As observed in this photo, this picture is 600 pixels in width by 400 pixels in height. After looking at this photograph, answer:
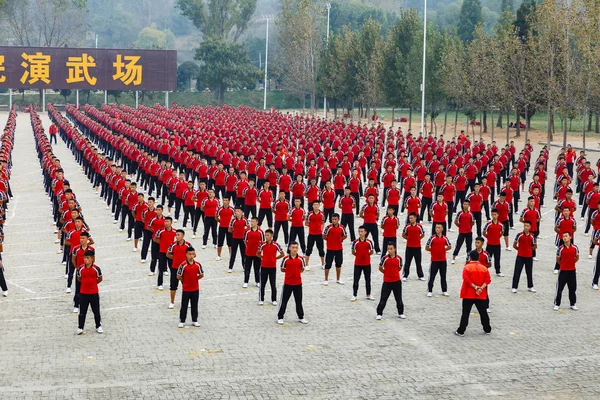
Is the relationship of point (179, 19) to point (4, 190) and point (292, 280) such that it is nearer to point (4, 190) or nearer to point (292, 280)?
point (4, 190)

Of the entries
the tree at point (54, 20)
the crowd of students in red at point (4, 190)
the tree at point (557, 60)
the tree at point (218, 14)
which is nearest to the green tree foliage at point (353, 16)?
the tree at point (218, 14)

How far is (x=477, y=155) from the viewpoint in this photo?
32.0m

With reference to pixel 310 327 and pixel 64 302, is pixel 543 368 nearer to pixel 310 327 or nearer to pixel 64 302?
pixel 310 327

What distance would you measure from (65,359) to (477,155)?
71.3 ft

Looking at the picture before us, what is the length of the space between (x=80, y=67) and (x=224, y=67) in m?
17.5

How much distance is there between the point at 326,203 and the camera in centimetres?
2252

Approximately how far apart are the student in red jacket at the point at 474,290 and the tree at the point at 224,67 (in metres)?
72.1

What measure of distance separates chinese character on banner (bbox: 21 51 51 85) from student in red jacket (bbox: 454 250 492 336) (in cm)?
6110

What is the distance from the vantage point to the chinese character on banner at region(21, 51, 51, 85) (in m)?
69.8

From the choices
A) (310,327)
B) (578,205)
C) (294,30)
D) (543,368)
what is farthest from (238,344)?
(294,30)

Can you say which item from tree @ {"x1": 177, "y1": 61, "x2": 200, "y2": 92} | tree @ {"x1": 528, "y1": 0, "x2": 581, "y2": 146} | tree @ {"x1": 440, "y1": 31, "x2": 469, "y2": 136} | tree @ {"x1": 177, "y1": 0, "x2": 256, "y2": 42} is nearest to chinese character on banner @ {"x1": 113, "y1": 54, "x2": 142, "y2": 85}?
tree @ {"x1": 177, "y1": 0, "x2": 256, "y2": 42}

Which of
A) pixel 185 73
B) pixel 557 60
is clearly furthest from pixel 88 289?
pixel 185 73

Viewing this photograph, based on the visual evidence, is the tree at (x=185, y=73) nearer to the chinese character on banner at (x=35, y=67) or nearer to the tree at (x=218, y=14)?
the tree at (x=218, y=14)

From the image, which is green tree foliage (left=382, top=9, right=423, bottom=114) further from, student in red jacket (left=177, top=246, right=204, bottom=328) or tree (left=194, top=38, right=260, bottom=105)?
student in red jacket (left=177, top=246, right=204, bottom=328)
